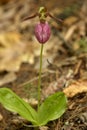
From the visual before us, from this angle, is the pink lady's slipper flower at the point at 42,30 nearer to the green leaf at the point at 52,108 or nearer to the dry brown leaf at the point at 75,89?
the green leaf at the point at 52,108

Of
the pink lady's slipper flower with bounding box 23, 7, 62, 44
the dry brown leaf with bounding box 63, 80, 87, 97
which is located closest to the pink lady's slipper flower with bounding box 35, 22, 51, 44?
the pink lady's slipper flower with bounding box 23, 7, 62, 44

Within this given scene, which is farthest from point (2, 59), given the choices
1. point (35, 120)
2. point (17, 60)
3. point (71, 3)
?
point (35, 120)

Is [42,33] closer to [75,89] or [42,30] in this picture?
[42,30]

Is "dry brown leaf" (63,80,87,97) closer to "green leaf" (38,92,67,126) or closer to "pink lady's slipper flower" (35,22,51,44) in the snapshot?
"green leaf" (38,92,67,126)

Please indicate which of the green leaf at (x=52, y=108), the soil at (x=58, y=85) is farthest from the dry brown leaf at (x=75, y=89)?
the green leaf at (x=52, y=108)

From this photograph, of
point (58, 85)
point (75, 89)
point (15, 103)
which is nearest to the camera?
point (15, 103)

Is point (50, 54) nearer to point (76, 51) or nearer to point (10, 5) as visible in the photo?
point (76, 51)

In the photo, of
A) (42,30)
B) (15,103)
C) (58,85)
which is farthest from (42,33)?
(58,85)
